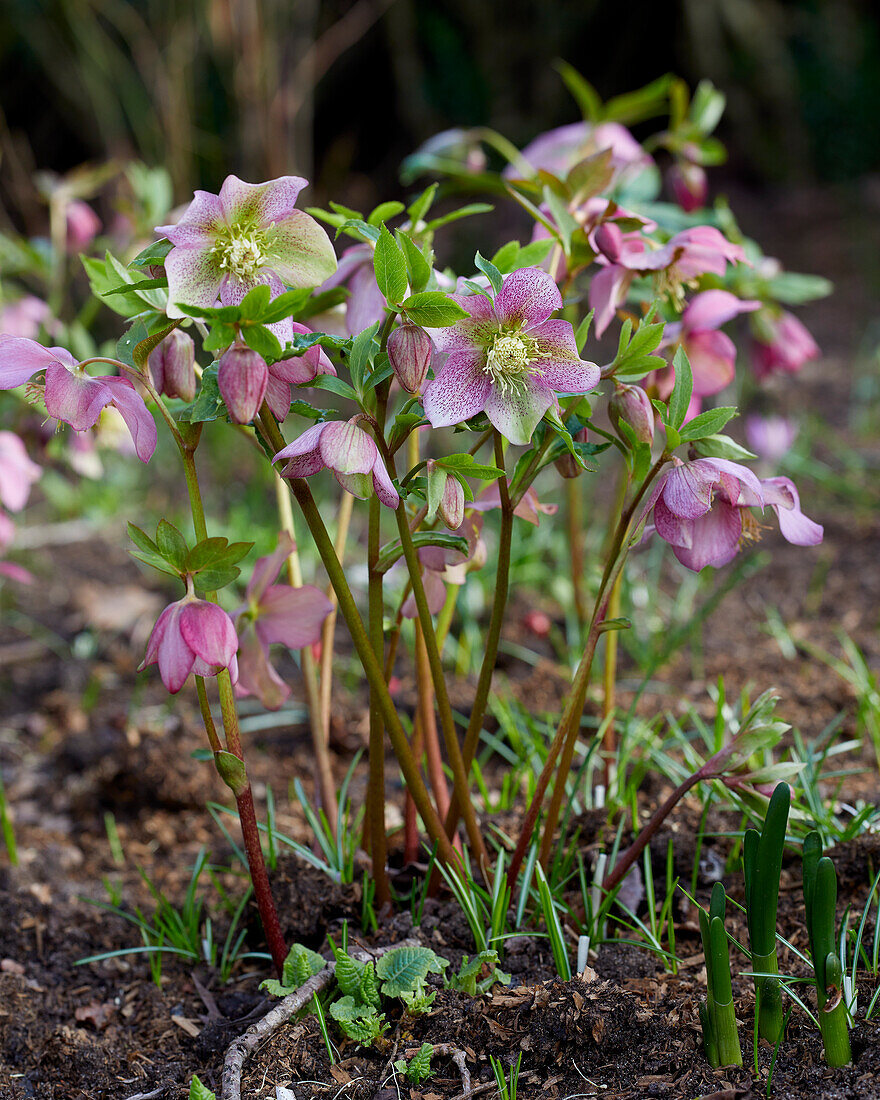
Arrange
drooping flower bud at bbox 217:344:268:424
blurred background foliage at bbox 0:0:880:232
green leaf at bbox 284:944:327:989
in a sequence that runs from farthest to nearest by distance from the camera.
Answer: blurred background foliage at bbox 0:0:880:232 → green leaf at bbox 284:944:327:989 → drooping flower bud at bbox 217:344:268:424

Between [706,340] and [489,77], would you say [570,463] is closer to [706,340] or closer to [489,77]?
[706,340]

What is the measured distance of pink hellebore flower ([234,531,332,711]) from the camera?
0.95 m

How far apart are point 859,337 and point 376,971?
3.63 meters

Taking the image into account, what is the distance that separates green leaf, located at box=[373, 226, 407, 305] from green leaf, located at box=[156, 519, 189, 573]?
0.26 metres

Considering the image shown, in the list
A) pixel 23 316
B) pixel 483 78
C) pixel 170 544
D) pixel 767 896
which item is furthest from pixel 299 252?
pixel 483 78

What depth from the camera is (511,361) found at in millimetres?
771

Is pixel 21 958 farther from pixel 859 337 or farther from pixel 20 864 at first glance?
pixel 859 337

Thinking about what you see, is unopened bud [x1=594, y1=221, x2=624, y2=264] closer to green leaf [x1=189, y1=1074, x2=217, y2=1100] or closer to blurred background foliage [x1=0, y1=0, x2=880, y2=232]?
green leaf [x1=189, y1=1074, x2=217, y2=1100]

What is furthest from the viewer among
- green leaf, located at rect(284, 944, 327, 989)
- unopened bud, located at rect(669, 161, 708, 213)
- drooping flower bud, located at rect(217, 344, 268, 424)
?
unopened bud, located at rect(669, 161, 708, 213)

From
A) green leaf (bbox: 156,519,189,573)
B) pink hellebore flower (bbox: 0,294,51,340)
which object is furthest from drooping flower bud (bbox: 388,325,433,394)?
pink hellebore flower (bbox: 0,294,51,340)

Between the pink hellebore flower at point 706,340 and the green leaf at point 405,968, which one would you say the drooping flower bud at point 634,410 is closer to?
the pink hellebore flower at point 706,340

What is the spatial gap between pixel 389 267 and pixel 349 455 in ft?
0.47

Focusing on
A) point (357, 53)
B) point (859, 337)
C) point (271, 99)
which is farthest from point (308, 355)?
point (357, 53)

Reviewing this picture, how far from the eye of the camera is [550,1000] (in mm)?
855
